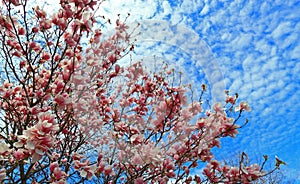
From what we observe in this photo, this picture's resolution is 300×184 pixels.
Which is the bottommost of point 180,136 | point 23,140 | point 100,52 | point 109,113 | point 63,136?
point 23,140

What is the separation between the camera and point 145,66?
3539 mm

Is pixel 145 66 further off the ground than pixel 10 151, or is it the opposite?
pixel 145 66

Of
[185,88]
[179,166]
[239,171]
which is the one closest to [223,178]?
[239,171]

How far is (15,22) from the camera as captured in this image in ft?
7.62

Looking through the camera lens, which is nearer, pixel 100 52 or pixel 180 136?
pixel 180 136

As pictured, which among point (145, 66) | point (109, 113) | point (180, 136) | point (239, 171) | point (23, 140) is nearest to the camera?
point (23, 140)

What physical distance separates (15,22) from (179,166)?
5.97 feet

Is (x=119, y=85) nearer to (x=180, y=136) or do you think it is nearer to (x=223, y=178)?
(x=180, y=136)

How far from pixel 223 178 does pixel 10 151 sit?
164 cm

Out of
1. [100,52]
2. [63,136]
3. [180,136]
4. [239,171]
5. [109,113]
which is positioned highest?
[100,52]

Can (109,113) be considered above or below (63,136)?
above

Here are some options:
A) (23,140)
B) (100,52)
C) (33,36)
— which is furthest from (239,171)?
(33,36)

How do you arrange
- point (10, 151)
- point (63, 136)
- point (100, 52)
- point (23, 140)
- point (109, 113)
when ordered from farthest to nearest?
point (109, 113) < point (100, 52) < point (63, 136) < point (10, 151) < point (23, 140)

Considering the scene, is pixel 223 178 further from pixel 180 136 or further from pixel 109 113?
pixel 109 113
